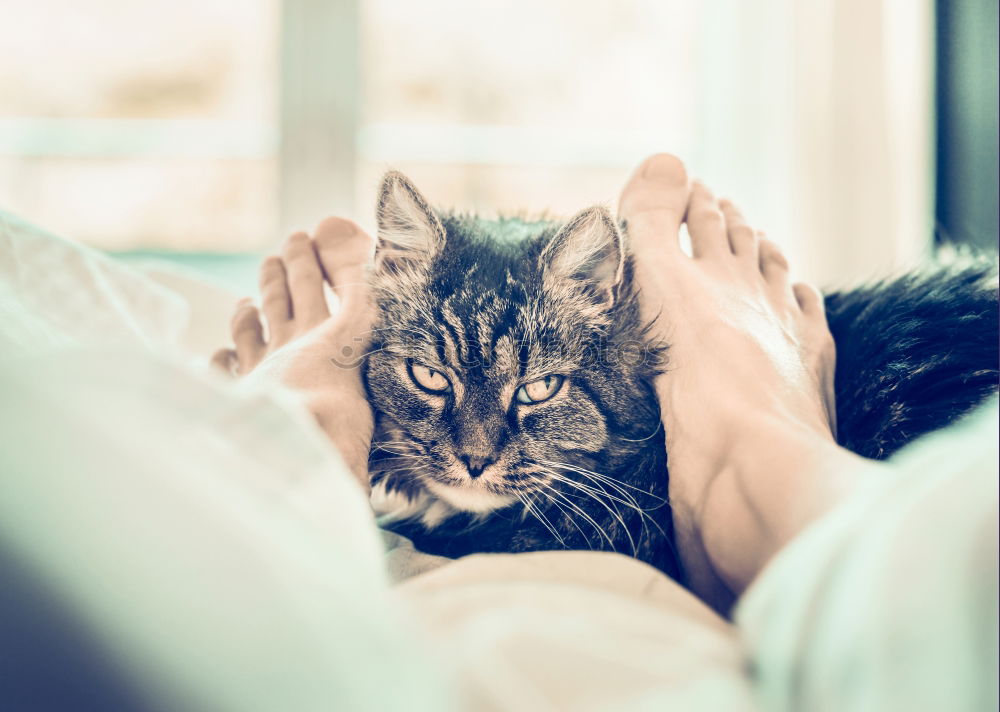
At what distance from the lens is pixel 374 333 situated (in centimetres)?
98

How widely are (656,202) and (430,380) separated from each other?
49cm

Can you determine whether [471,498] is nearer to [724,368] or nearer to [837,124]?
[724,368]

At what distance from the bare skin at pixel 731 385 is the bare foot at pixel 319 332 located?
1.26ft

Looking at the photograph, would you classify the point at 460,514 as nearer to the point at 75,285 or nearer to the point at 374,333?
the point at 374,333

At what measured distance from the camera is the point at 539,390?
3.01ft

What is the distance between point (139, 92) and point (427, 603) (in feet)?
9.81

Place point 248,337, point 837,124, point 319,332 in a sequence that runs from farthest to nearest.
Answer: point 837,124
point 248,337
point 319,332

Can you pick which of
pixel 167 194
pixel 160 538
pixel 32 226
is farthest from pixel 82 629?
pixel 167 194

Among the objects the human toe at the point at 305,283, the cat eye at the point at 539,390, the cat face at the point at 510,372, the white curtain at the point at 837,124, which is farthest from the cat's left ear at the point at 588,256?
the white curtain at the point at 837,124

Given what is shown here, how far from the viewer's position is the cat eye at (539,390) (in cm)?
92

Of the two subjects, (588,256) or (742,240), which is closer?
(588,256)

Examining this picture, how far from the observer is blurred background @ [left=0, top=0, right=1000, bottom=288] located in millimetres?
2377

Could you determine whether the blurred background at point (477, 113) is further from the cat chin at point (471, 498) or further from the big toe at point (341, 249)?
the cat chin at point (471, 498)

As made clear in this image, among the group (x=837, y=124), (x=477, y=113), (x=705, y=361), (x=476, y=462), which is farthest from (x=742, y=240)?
(x=477, y=113)
